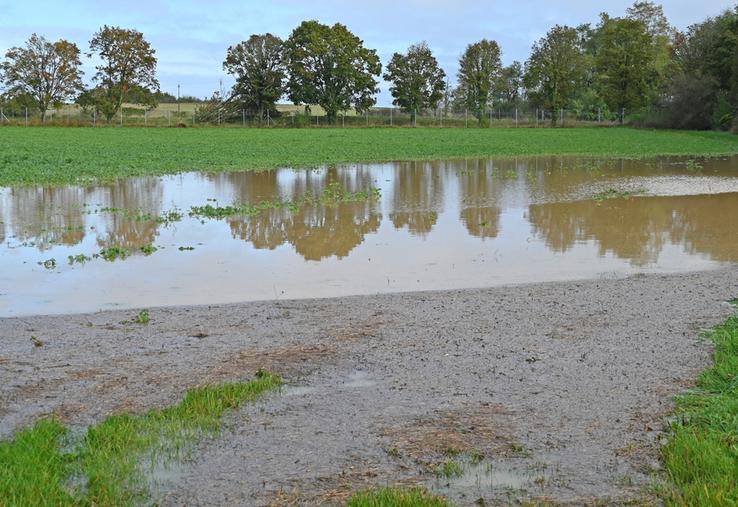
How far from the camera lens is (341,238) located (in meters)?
13.8

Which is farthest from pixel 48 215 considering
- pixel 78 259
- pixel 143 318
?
pixel 143 318

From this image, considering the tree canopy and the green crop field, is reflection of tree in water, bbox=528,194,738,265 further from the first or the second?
the tree canopy

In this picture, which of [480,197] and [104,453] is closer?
[104,453]

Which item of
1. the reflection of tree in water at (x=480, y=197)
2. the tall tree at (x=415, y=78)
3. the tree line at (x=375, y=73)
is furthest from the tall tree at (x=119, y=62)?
the reflection of tree in water at (x=480, y=197)

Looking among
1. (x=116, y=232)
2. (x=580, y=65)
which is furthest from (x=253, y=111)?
(x=116, y=232)

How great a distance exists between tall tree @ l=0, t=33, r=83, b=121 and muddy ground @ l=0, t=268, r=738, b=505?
80.5m

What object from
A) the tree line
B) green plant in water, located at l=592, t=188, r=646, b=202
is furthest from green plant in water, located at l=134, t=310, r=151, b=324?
the tree line

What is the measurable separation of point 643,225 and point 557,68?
8138cm

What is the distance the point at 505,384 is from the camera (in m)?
5.93

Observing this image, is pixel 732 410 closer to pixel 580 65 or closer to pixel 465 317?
pixel 465 317

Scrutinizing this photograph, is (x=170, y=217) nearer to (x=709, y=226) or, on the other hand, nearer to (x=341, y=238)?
(x=341, y=238)

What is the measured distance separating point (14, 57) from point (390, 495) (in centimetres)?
8836

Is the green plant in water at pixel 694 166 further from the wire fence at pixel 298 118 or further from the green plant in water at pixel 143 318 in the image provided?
the wire fence at pixel 298 118

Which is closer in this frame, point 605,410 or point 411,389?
point 605,410
